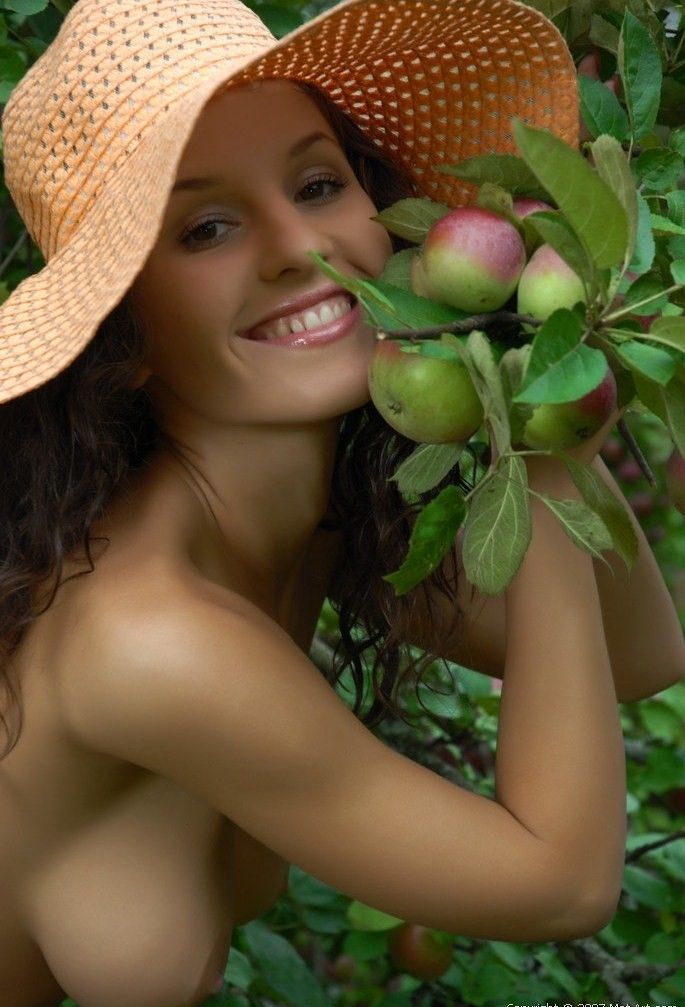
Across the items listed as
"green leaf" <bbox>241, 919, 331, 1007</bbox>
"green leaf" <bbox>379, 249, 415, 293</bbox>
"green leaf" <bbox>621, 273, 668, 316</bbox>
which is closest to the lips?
"green leaf" <bbox>379, 249, 415, 293</bbox>

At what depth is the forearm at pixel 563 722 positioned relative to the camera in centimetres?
138

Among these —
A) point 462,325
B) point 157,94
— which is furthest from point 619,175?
point 157,94

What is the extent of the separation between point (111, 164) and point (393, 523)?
600 millimetres

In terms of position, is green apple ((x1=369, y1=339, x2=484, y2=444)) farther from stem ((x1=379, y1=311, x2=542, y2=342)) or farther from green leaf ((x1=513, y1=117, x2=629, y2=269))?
green leaf ((x1=513, y1=117, x2=629, y2=269))

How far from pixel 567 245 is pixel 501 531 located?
22 centimetres

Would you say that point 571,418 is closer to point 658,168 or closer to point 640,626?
point 658,168

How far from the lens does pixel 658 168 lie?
123cm

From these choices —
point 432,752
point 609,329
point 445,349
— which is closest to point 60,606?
point 445,349

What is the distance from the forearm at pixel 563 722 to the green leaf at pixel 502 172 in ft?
1.08

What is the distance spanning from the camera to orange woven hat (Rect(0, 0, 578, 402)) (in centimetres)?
128

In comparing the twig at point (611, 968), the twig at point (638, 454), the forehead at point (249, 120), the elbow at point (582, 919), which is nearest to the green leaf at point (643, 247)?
the twig at point (638, 454)

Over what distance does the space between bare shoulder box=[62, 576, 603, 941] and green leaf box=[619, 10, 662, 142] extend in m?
0.60

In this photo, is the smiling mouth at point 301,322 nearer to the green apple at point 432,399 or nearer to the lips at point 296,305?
the lips at point 296,305

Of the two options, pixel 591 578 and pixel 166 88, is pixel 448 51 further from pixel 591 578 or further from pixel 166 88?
pixel 591 578
